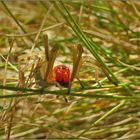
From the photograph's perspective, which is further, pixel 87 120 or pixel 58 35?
pixel 58 35

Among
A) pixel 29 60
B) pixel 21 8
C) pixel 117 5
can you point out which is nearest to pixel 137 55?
pixel 117 5

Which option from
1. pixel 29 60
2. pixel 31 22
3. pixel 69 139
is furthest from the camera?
pixel 31 22

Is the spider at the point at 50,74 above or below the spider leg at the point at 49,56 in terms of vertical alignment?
below

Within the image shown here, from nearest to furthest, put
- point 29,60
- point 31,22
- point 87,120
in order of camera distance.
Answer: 1. point 29,60
2. point 87,120
3. point 31,22

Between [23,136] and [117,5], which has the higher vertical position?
[117,5]

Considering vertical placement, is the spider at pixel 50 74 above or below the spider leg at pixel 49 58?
below

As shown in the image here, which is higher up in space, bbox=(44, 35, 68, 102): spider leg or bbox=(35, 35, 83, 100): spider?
bbox=(44, 35, 68, 102): spider leg

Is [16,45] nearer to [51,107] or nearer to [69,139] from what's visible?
[51,107]

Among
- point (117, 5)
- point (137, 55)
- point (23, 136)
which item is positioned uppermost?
point (117, 5)
